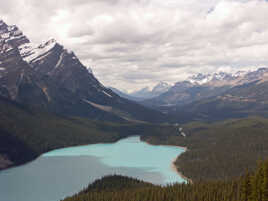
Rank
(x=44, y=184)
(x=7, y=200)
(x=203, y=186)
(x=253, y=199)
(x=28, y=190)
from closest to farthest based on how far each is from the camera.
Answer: (x=253, y=199) < (x=203, y=186) < (x=7, y=200) < (x=28, y=190) < (x=44, y=184)

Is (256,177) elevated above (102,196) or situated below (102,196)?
above

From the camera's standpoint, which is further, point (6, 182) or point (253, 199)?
point (6, 182)

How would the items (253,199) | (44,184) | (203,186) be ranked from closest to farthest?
(253,199)
(203,186)
(44,184)

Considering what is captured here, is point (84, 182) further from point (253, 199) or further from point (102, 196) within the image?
point (253, 199)

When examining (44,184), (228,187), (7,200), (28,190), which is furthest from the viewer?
(44,184)

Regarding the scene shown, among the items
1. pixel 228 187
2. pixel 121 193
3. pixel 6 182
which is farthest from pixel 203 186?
pixel 6 182

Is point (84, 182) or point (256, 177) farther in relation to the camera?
point (84, 182)

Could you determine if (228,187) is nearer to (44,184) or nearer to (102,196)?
(102,196)

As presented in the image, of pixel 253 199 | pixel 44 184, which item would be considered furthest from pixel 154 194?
pixel 44 184

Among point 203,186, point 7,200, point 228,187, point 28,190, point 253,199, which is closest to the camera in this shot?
point 253,199
